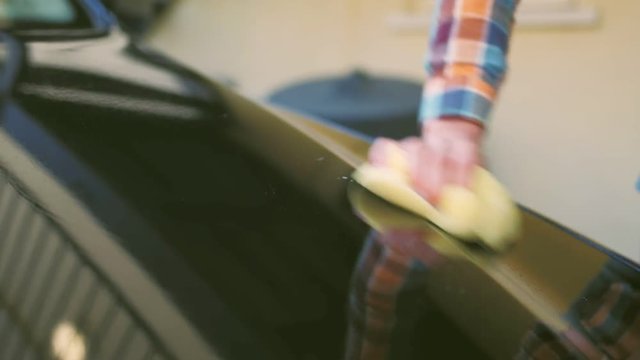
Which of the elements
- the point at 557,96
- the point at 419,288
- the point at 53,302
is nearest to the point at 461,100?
the point at 419,288

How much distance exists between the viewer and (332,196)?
0.68 metres

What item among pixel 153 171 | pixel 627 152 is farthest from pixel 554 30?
pixel 153 171

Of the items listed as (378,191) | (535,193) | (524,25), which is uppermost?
(378,191)

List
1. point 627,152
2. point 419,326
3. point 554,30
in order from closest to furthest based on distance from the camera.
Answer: point 419,326, point 627,152, point 554,30

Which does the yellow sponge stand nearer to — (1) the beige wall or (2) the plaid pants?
(2) the plaid pants

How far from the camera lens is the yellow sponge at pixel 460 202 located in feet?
1.59

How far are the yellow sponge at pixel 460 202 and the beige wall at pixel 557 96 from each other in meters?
0.59

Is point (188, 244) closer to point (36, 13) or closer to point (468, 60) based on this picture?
point (468, 60)

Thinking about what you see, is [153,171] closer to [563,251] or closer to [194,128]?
[194,128]

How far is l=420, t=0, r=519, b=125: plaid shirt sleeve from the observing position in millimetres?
547

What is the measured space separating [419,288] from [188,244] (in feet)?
0.63

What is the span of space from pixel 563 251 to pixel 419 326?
10.0 inches

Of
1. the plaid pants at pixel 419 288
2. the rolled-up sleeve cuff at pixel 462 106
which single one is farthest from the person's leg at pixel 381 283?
the rolled-up sleeve cuff at pixel 462 106

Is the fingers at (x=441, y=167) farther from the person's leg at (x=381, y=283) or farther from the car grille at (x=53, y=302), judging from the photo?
the car grille at (x=53, y=302)
